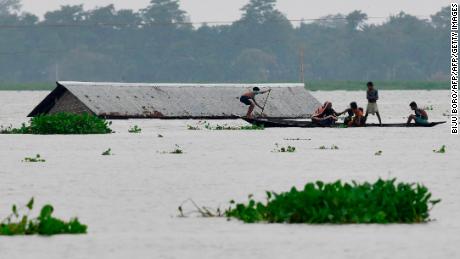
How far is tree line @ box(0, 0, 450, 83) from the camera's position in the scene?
14125 centimetres

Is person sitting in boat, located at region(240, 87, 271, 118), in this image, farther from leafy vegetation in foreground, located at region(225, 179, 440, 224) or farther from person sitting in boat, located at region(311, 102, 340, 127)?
leafy vegetation in foreground, located at region(225, 179, 440, 224)

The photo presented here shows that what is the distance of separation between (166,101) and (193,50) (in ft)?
330

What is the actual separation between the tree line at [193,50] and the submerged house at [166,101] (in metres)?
95.1

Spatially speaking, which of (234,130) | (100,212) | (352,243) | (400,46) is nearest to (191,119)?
(234,130)

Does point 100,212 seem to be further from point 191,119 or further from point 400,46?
point 400,46

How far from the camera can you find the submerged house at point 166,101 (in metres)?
40.5

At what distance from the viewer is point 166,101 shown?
42094 mm

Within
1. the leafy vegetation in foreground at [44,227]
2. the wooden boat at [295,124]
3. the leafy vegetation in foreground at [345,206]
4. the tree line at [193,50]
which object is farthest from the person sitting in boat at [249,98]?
the tree line at [193,50]

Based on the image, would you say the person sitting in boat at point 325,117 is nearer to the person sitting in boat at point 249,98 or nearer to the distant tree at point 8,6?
the person sitting in boat at point 249,98

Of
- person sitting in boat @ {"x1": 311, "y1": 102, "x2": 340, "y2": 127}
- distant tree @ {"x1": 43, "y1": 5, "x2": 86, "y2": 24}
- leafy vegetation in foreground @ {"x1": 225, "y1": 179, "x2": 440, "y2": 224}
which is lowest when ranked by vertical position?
leafy vegetation in foreground @ {"x1": 225, "y1": 179, "x2": 440, "y2": 224}

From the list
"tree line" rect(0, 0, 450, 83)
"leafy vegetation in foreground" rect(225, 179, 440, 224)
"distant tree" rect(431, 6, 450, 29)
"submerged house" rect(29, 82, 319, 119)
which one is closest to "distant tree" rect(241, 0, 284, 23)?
"tree line" rect(0, 0, 450, 83)

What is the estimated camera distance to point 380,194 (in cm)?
1200

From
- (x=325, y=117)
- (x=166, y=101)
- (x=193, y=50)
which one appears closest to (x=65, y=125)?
(x=325, y=117)

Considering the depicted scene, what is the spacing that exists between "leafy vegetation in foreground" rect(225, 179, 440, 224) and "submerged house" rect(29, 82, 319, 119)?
28.1 metres
